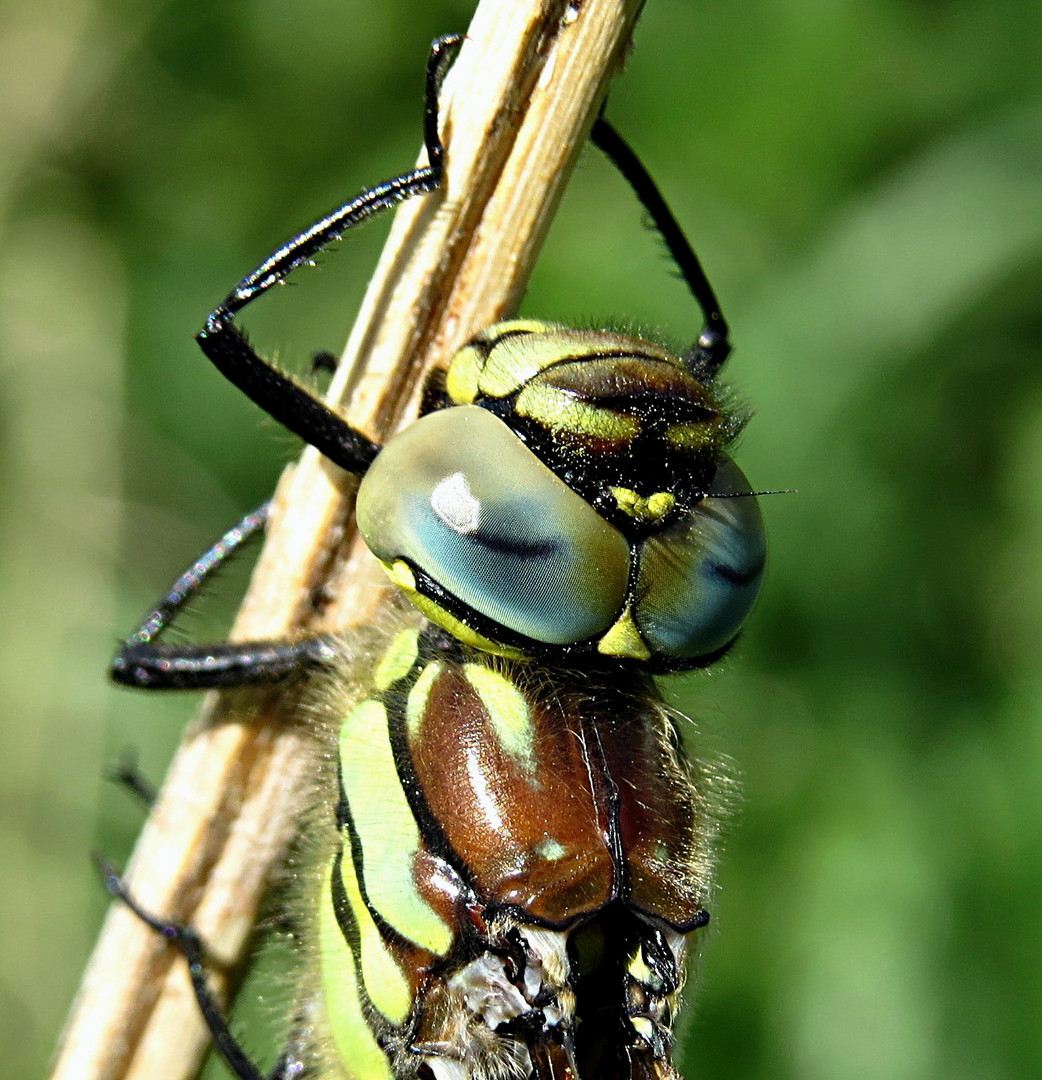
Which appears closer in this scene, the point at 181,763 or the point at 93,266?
the point at 181,763

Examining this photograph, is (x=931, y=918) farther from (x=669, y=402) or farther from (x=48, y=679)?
(x=48, y=679)

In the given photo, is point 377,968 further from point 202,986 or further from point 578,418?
point 578,418

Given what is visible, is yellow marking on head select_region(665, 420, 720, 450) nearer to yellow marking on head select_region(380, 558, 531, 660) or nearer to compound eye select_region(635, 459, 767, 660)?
compound eye select_region(635, 459, 767, 660)

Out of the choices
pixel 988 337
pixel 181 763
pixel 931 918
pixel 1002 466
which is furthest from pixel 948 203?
pixel 181 763

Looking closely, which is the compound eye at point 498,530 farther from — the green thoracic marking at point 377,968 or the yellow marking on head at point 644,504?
the green thoracic marking at point 377,968

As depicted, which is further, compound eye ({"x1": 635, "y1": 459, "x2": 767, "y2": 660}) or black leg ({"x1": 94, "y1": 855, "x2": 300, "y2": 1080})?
black leg ({"x1": 94, "y1": 855, "x2": 300, "y2": 1080})

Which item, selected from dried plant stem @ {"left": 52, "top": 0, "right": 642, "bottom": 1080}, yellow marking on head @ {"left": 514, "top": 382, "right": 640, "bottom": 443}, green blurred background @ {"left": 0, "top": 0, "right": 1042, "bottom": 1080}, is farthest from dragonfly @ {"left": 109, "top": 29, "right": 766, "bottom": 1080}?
green blurred background @ {"left": 0, "top": 0, "right": 1042, "bottom": 1080}

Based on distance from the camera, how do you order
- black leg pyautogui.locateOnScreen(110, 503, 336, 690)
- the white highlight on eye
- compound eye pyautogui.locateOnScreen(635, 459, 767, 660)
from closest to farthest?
1. the white highlight on eye
2. compound eye pyautogui.locateOnScreen(635, 459, 767, 660)
3. black leg pyautogui.locateOnScreen(110, 503, 336, 690)
